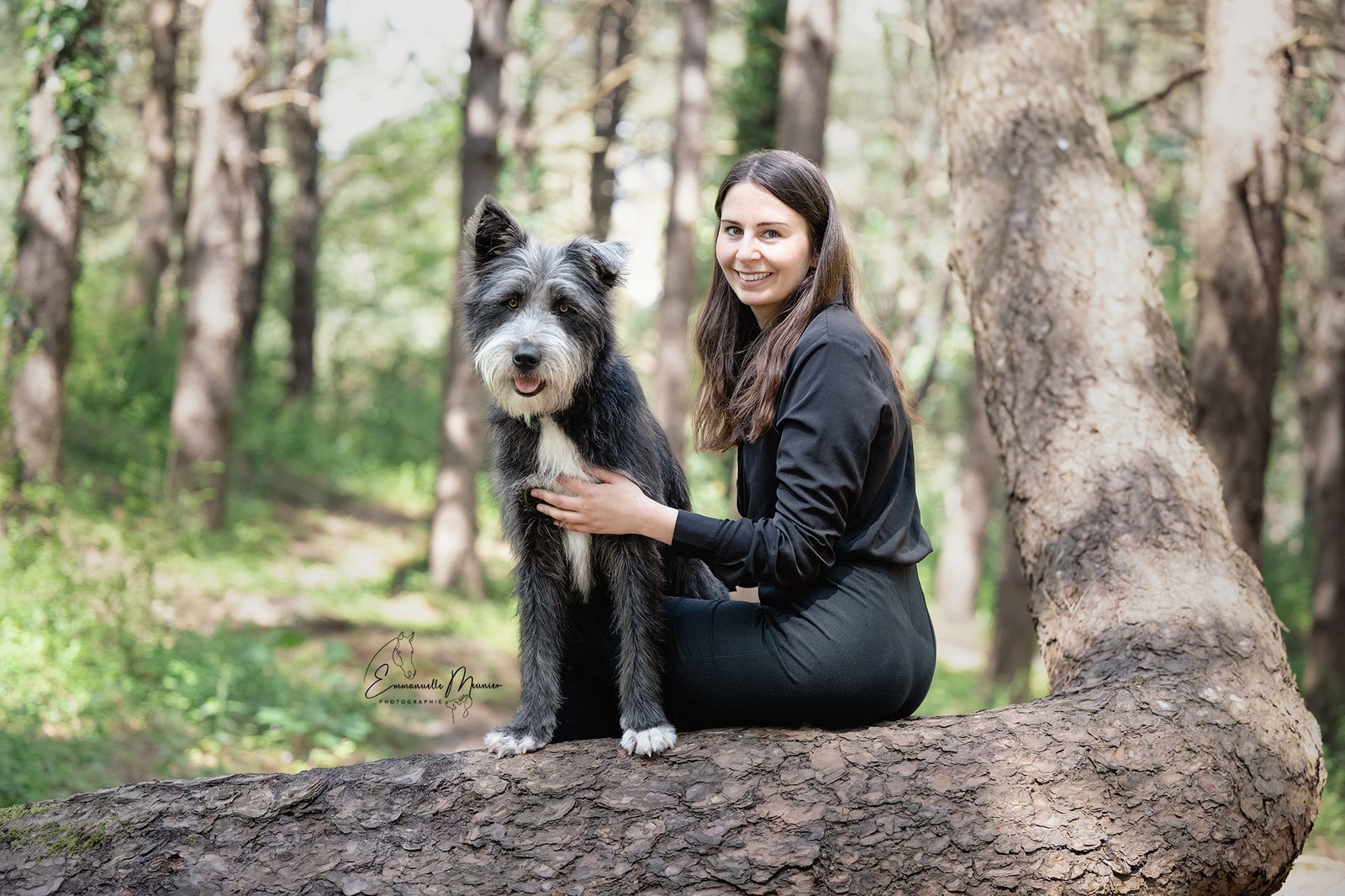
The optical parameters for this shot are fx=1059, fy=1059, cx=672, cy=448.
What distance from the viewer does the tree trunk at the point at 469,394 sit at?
11180 mm

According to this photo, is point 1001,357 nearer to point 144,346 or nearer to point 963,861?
point 963,861

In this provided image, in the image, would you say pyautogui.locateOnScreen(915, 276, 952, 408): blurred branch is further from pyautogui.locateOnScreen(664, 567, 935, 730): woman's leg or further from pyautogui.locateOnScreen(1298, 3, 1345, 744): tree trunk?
pyautogui.locateOnScreen(664, 567, 935, 730): woman's leg

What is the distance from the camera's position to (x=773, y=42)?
42.7ft

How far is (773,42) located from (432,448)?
33.1 feet

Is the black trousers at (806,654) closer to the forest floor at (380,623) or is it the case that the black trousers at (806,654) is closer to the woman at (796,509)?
the woman at (796,509)

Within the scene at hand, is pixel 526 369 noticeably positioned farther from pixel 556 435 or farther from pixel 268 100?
pixel 268 100

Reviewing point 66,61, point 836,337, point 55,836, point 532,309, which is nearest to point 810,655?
point 836,337

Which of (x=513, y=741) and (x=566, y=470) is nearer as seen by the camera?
(x=513, y=741)

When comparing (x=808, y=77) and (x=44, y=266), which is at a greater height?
(x=808, y=77)

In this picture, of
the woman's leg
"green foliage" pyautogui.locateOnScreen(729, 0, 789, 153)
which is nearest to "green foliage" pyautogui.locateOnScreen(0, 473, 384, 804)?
the woman's leg

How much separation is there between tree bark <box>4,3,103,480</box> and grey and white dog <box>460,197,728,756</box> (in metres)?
6.23

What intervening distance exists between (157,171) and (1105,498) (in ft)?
51.9

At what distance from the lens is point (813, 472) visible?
116 inches

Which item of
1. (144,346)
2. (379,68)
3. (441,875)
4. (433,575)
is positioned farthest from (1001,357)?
(379,68)
